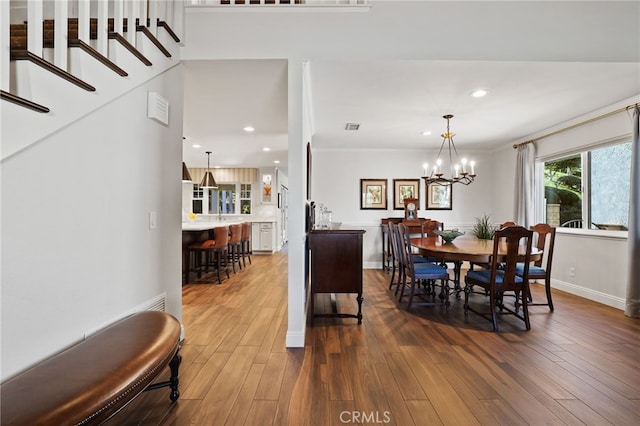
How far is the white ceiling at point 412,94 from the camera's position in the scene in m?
2.60

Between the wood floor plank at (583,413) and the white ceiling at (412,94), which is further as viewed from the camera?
the white ceiling at (412,94)

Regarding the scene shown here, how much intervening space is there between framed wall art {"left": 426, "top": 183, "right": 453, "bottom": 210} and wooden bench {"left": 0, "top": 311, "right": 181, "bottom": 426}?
5.42 metres

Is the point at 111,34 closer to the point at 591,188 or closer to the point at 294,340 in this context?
the point at 294,340

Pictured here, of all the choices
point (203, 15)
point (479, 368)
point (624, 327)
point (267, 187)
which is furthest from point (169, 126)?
point (267, 187)

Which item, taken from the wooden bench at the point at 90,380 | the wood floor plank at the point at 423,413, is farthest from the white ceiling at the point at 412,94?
the wood floor plank at the point at 423,413

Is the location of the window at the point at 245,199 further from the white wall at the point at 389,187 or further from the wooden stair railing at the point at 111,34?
the wooden stair railing at the point at 111,34

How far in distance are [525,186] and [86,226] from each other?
5696mm

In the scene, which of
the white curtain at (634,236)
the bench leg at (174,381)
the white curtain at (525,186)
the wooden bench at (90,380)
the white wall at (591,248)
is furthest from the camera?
the white curtain at (525,186)

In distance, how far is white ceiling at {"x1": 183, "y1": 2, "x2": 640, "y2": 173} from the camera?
2604mm

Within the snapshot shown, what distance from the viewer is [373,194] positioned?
589cm

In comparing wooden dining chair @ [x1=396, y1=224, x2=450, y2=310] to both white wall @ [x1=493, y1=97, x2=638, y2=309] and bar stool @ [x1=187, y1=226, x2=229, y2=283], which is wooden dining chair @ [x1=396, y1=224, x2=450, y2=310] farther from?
bar stool @ [x1=187, y1=226, x2=229, y2=283]

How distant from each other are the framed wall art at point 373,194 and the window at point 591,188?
2700 millimetres

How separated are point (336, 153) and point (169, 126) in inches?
153

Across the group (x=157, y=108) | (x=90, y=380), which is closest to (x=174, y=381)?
(x=90, y=380)
